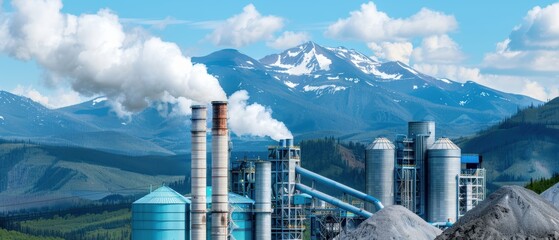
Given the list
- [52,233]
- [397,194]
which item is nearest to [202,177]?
[397,194]

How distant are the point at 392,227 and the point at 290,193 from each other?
1822cm

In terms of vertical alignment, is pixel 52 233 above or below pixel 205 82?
below

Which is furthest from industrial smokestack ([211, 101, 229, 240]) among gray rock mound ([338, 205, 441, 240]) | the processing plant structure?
gray rock mound ([338, 205, 441, 240])

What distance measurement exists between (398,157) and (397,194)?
3.23 m

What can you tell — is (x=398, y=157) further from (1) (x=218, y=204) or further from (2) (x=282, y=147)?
(1) (x=218, y=204)

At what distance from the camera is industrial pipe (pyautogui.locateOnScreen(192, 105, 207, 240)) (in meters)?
82.8

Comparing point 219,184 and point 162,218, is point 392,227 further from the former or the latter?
point 162,218

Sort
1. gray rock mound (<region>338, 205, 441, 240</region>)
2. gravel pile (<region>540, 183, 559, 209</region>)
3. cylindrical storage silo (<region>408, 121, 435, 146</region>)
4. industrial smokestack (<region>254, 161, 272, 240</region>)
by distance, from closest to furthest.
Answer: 1. gray rock mound (<region>338, 205, 441, 240</region>)
2. gravel pile (<region>540, 183, 559, 209</region>)
3. industrial smokestack (<region>254, 161, 272, 240</region>)
4. cylindrical storage silo (<region>408, 121, 435, 146</region>)

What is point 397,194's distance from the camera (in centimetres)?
9881

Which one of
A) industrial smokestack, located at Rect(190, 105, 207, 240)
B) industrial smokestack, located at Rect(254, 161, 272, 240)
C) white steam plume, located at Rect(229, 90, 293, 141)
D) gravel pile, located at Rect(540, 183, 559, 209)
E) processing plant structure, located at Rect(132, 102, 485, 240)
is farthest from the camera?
white steam plume, located at Rect(229, 90, 293, 141)

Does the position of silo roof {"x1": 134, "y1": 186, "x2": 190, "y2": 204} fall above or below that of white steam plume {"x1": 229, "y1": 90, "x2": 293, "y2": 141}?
below

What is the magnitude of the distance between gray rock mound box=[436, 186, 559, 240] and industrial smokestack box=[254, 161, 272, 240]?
31814 mm

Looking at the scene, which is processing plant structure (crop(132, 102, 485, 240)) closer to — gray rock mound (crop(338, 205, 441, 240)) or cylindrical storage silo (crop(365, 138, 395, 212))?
cylindrical storage silo (crop(365, 138, 395, 212))

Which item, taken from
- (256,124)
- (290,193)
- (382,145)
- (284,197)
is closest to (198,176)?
(284,197)
